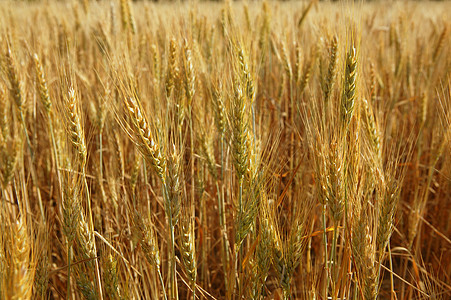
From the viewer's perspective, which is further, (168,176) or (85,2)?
(85,2)

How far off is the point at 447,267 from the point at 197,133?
54.5 inches

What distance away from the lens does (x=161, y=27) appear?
9.64ft

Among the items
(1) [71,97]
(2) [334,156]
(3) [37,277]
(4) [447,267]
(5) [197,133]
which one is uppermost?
(1) [71,97]

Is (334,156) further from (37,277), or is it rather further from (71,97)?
(37,277)

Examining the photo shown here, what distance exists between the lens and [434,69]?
2.92 metres

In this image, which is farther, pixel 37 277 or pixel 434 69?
pixel 434 69

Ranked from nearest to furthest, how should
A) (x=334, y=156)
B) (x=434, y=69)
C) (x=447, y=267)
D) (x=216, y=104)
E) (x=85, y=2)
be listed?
(x=334, y=156) < (x=216, y=104) < (x=447, y=267) < (x=434, y=69) < (x=85, y=2)

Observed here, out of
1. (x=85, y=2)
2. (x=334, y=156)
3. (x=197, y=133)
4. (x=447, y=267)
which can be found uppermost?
(x=85, y=2)

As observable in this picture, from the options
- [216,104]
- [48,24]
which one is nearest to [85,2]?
[48,24]

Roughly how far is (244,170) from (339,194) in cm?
29

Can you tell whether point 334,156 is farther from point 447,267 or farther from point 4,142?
point 4,142

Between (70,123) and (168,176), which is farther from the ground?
(70,123)


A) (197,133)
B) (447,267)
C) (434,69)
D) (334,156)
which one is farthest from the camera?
(434,69)

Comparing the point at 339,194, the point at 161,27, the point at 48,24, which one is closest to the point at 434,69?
the point at 161,27
